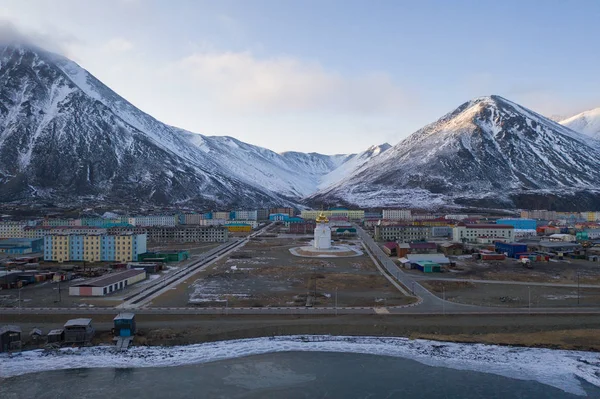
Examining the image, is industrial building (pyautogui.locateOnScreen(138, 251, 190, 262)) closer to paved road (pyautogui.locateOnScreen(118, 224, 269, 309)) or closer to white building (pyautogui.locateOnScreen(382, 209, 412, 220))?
paved road (pyautogui.locateOnScreen(118, 224, 269, 309))

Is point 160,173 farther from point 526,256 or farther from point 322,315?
point 322,315

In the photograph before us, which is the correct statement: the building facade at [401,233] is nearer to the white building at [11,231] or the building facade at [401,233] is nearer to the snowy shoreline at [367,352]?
the snowy shoreline at [367,352]

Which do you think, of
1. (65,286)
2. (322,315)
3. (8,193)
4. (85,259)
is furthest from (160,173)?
(322,315)

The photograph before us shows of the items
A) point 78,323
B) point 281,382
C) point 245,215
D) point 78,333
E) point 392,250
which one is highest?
point 245,215

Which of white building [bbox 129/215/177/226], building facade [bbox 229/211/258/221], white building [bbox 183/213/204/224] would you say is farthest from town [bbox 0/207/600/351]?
building facade [bbox 229/211/258/221]

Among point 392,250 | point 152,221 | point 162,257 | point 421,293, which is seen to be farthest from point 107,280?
point 152,221

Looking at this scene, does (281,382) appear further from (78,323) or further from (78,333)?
(78,323)
